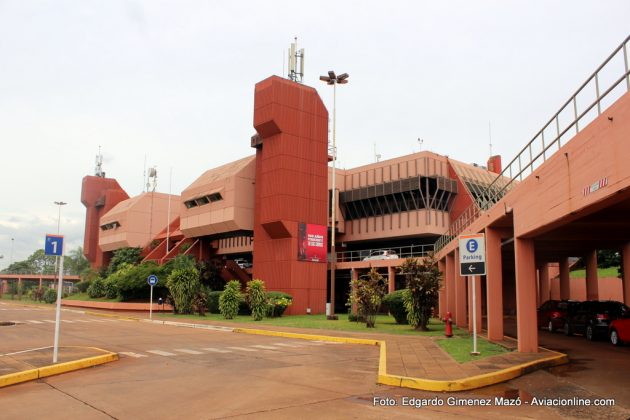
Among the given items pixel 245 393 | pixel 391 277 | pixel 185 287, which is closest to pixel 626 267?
pixel 391 277

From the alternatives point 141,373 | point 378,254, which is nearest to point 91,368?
point 141,373

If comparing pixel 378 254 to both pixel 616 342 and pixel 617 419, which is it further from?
pixel 617 419

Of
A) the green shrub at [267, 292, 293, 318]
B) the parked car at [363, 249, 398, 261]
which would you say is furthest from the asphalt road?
the parked car at [363, 249, 398, 261]

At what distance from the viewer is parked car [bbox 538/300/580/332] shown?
2370 cm

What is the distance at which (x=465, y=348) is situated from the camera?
619 inches

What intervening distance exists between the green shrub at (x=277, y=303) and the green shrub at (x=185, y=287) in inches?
216

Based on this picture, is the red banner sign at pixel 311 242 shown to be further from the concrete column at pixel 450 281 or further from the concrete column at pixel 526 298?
the concrete column at pixel 526 298

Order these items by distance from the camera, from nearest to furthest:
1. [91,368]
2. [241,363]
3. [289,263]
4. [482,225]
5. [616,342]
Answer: [91,368], [241,363], [616,342], [482,225], [289,263]

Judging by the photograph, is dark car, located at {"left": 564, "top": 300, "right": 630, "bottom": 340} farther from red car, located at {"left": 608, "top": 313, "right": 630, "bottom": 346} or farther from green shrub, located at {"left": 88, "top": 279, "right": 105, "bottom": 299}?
green shrub, located at {"left": 88, "top": 279, "right": 105, "bottom": 299}

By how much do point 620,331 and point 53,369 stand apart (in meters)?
17.1

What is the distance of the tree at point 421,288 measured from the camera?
22.8 metres

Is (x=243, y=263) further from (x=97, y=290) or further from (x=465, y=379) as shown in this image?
(x=465, y=379)

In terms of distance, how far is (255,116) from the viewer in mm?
42906

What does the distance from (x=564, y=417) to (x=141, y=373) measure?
26.9 feet
